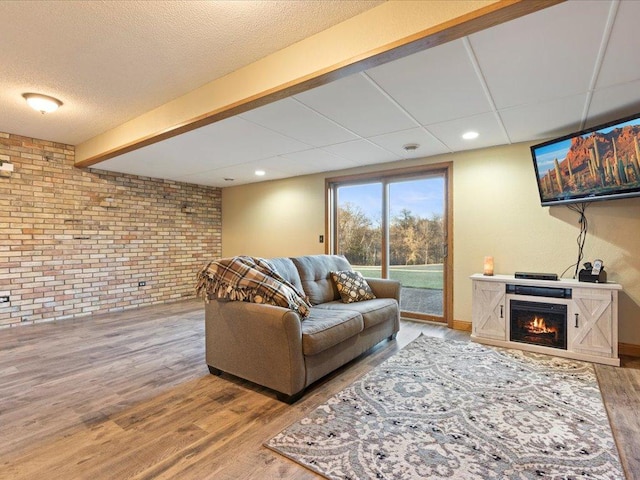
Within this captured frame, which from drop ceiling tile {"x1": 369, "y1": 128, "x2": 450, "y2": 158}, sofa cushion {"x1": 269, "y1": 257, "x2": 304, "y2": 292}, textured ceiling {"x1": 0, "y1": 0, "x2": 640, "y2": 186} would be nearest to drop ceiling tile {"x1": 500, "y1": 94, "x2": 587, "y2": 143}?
textured ceiling {"x1": 0, "y1": 0, "x2": 640, "y2": 186}

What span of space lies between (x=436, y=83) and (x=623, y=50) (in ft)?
3.36

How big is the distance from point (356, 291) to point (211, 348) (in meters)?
1.55

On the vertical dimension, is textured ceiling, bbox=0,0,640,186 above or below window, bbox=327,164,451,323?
above

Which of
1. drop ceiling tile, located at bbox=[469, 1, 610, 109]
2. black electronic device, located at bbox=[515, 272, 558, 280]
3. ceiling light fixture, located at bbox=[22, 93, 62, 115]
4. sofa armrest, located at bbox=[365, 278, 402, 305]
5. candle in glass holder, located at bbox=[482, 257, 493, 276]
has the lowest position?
sofa armrest, located at bbox=[365, 278, 402, 305]

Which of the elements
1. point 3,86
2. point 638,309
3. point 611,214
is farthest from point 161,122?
point 638,309

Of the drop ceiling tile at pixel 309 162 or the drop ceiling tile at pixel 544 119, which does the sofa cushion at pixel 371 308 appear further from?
the drop ceiling tile at pixel 544 119

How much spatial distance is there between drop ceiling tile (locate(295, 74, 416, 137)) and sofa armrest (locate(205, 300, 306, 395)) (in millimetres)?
1636

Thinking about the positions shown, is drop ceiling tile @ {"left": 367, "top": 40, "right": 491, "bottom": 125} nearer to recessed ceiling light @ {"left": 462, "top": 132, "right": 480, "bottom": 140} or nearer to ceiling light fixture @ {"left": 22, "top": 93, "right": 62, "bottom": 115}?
recessed ceiling light @ {"left": 462, "top": 132, "right": 480, "bottom": 140}

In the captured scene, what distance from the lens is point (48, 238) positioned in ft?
14.5

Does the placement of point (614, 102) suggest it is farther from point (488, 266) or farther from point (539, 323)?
point (539, 323)

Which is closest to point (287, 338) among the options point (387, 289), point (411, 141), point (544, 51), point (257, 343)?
point (257, 343)

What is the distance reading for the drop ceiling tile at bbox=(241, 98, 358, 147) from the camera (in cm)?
272

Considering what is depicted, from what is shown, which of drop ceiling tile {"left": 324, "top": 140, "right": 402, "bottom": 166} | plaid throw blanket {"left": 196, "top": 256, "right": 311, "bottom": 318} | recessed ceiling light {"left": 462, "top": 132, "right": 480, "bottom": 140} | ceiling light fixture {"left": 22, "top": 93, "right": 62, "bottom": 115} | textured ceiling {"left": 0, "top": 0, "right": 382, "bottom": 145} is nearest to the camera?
textured ceiling {"left": 0, "top": 0, "right": 382, "bottom": 145}

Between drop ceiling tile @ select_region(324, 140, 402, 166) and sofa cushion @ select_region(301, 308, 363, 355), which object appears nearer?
sofa cushion @ select_region(301, 308, 363, 355)
